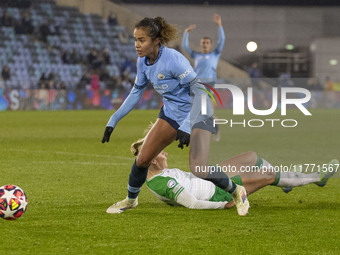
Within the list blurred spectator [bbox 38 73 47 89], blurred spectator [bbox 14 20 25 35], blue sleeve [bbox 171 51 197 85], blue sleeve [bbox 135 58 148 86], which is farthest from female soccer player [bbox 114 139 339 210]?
blurred spectator [bbox 14 20 25 35]

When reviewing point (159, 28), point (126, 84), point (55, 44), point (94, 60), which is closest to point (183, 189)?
point (159, 28)

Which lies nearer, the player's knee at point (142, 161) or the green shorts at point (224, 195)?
the player's knee at point (142, 161)

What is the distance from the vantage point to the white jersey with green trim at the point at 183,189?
681cm

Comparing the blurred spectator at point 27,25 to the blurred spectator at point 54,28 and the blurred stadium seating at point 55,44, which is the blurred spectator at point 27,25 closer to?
the blurred stadium seating at point 55,44

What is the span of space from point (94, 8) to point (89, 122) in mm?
17155

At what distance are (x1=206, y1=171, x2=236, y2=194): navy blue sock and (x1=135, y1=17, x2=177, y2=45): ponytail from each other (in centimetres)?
128

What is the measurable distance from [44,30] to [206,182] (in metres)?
26.7

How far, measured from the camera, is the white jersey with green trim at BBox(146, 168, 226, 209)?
6812mm

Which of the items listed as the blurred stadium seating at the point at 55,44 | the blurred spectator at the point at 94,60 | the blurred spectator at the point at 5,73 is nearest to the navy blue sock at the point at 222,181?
the blurred stadium seating at the point at 55,44

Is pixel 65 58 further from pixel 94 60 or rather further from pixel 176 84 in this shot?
pixel 176 84

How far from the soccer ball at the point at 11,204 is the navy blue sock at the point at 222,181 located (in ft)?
5.34

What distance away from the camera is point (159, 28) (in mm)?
6574

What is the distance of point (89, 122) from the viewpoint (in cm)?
2167

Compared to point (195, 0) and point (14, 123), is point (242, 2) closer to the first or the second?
point (195, 0)
